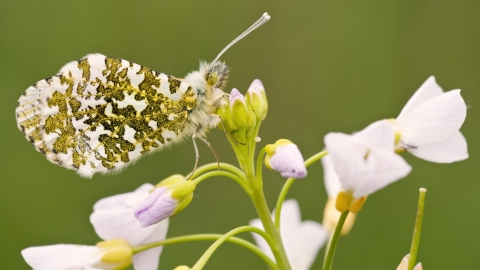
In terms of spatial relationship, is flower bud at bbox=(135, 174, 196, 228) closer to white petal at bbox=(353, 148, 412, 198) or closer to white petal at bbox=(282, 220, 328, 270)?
white petal at bbox=(353, 148, 412, 198)

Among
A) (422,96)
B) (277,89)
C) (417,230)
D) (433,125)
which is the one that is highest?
(277,89)

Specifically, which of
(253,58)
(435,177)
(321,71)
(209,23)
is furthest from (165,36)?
(435,177)

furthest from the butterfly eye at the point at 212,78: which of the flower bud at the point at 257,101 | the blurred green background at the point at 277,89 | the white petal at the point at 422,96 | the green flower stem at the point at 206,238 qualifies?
the blurred green background at the point at 277,89

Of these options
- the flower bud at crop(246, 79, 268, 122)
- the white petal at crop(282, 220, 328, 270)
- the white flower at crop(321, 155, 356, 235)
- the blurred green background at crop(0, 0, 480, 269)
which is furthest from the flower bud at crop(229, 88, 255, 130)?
the blurred green background at crop(0, 0, 480, 269)

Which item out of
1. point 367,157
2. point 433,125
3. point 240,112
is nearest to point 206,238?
point 240,112

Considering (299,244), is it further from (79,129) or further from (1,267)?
(1,267)

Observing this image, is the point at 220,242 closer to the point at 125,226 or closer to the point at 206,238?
the point at 206,238

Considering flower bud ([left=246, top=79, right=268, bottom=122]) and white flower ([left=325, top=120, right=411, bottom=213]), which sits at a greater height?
flower bud ([left=246, top=79, right=268, bottom=122])
